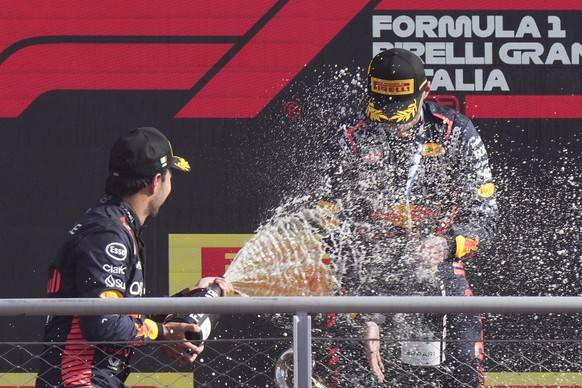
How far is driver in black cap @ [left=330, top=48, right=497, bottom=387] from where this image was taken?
4270mm

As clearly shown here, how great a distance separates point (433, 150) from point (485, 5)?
2.71ft

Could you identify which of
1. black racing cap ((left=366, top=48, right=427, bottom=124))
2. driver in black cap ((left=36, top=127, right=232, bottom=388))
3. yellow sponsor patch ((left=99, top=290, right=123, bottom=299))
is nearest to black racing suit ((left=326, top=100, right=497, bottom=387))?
black racing cap ((left=366, top=48, right=427, bottom=124))

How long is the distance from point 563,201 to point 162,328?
2.22m

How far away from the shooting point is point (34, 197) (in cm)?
485

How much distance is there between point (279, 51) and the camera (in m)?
4.81

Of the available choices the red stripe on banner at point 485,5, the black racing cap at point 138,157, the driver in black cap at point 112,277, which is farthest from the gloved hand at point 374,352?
the red stripe on banner at point 485,5

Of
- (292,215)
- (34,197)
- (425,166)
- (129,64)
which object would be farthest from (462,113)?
A: (34,197)

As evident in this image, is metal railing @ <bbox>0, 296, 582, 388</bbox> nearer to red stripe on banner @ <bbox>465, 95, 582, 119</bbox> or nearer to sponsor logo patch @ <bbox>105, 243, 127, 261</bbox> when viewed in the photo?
sponsor logo patch @ <bbox>105, 243, 127, 261</bbox>

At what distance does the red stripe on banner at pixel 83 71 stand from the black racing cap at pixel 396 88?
87 centimetres

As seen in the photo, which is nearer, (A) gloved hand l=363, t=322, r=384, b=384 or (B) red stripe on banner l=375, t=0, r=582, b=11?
(A) gloved hand l=363, t=322, r=384, b=384

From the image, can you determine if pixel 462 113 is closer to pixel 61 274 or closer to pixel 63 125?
pixel 63 125

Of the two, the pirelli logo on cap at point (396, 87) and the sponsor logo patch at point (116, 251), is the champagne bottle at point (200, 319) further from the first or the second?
the pirelli logo on cap at point (396, 87)

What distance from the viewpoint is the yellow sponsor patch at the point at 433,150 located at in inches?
173

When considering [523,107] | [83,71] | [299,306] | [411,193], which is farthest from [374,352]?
[83,71]
